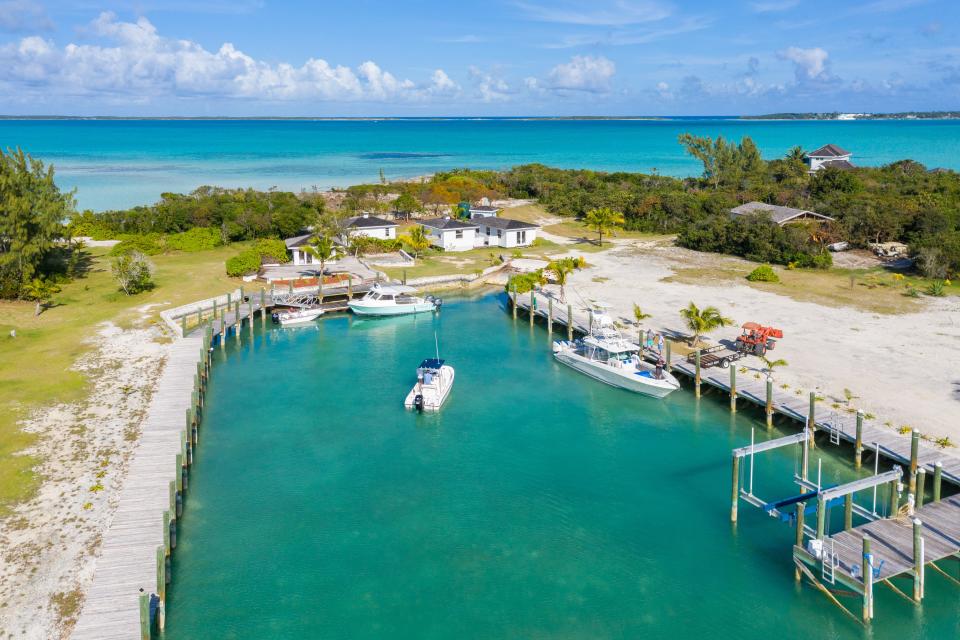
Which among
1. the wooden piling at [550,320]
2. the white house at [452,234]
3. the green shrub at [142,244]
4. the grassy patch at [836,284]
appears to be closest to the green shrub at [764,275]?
the grassy patch at [836,284]

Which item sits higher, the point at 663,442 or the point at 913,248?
the point at 913,248

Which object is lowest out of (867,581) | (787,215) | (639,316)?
(867,581)

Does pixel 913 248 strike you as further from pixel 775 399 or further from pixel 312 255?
pixel 312 255

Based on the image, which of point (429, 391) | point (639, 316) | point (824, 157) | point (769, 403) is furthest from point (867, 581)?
point (824, 157)

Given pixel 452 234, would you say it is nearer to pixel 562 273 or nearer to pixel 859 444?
pixel 562 273

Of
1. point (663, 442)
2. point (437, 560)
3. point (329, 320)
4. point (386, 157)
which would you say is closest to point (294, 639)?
point (437, 560)

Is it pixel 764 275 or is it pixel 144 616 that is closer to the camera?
pixel 144 616

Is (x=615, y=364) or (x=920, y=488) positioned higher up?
(x=615, y=364)
